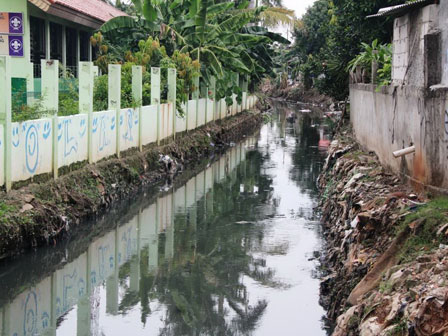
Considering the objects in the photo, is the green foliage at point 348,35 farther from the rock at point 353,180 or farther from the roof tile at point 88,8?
the roof tile at point 88,8

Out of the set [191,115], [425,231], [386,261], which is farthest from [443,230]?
[191,115]

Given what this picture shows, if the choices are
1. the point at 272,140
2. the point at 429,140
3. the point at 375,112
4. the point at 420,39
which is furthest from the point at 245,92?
the point at 429,140

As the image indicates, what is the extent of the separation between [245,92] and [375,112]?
949 inches

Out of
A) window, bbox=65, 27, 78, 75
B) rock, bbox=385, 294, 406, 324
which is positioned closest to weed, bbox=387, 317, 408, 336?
rock, bbox=385, 294, 406, 324

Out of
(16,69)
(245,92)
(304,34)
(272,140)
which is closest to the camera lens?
(16,69)

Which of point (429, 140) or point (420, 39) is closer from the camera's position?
point (429, 140)

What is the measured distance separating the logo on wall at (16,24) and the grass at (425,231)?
1288 centimetres

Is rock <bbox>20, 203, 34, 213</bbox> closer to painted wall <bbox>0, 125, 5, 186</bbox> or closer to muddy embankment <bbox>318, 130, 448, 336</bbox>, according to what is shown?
painted wall <bbox>0, 125, 5, 186</bbox>

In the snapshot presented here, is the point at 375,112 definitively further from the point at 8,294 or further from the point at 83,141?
the point at 8,294

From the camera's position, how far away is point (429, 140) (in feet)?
29.3

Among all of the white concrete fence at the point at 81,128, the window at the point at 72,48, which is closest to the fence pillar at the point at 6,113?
the white concrete fence at the point at 81,128

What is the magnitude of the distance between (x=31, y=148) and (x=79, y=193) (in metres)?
1.53

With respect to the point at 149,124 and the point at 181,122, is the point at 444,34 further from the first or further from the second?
the point at 181,122

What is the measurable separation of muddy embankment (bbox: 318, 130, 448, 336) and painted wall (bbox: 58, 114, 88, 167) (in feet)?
15.8
